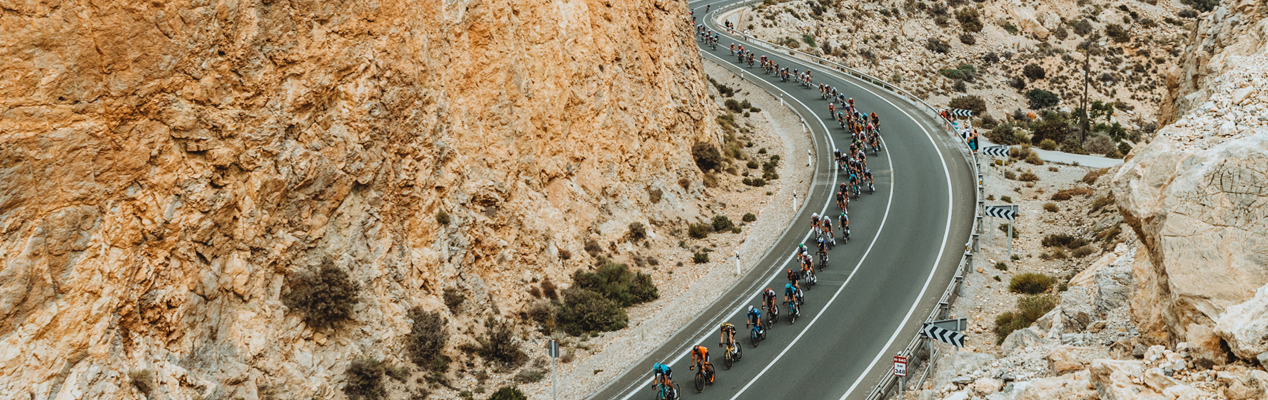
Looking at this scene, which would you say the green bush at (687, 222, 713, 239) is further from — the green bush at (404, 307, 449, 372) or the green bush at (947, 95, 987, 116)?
the green bush at (947, 95, 987, 116)

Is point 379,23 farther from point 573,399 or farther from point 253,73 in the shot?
point 573,399

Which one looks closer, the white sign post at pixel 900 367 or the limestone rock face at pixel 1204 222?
the limestone rock face at pixel 1204 222

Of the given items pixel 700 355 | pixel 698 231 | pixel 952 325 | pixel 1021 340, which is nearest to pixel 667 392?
pixel 700 355

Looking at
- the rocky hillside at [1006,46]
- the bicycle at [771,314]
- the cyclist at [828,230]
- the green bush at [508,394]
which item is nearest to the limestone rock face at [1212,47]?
the cyclist at [828,230]

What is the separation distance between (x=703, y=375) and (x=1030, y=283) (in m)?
10.7

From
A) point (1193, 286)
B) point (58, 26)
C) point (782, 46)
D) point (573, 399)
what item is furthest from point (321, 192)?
point (782, 46)

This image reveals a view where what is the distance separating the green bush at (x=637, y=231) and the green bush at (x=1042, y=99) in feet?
134

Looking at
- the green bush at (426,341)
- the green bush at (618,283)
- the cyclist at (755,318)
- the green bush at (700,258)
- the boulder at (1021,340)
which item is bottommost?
the green bush at (426,341)

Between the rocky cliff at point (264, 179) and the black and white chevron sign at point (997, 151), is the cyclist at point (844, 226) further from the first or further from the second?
the black and white chevron sign at point (997, 151)

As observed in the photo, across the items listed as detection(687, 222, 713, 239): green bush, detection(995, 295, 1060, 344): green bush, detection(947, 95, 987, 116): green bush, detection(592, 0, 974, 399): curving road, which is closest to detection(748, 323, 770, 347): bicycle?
detection(592, 0, 974, 399): curving road

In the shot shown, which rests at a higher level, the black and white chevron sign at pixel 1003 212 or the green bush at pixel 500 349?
the black and white chevron sign at pixel 1003 212

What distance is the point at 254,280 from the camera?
55.6 feet

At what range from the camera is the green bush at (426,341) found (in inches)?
776

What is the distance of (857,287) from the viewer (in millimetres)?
25484
